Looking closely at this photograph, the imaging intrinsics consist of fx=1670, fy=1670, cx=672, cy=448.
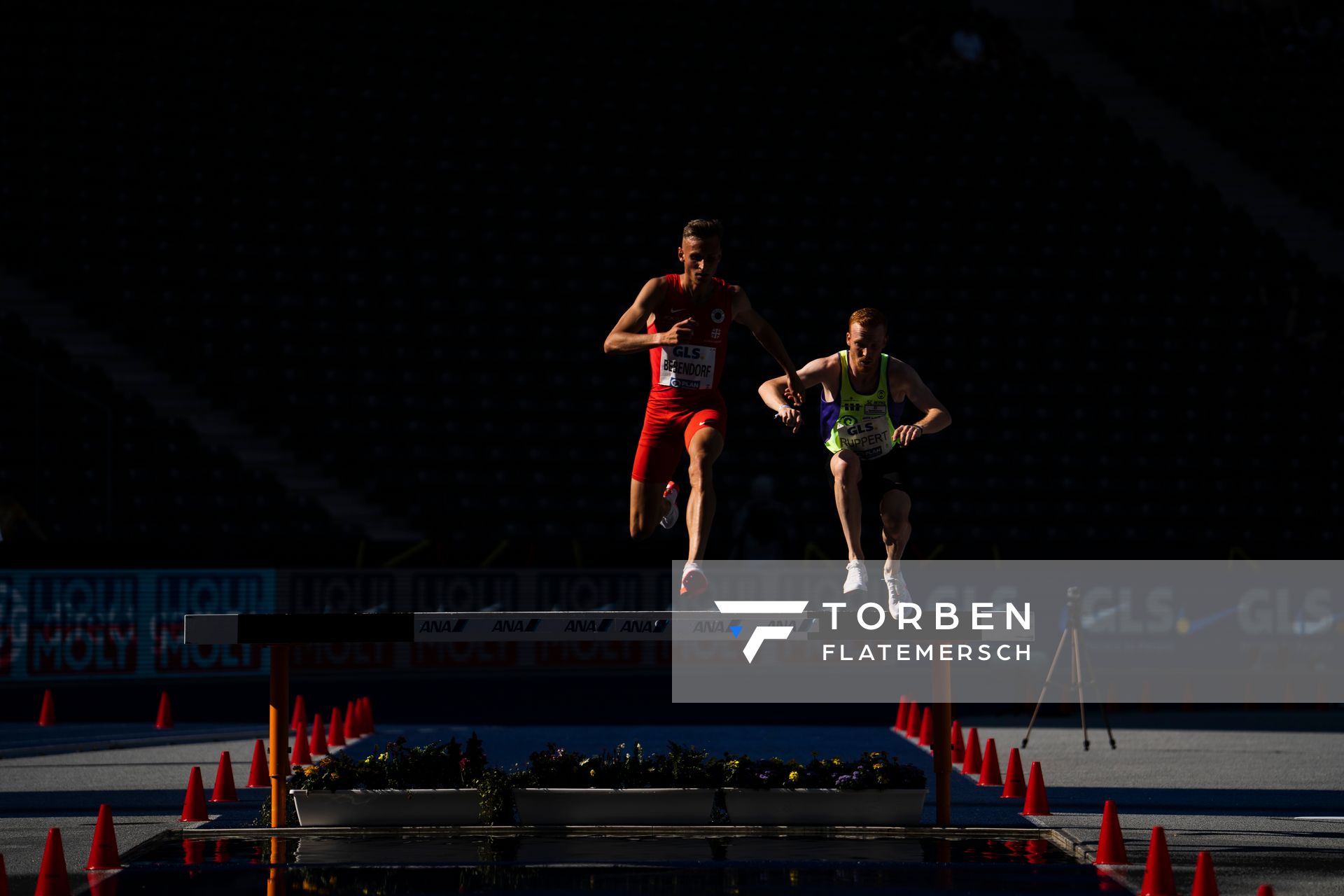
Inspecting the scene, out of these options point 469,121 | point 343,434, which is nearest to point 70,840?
point 343,434

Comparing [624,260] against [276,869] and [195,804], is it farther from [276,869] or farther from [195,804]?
[276,869]

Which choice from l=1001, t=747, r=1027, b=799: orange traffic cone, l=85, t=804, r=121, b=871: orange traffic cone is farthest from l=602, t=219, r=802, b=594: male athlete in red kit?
l=1001, t=747, r=1027, b=799: orange traffic cone

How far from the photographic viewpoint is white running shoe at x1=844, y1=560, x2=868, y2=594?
9.09 metres

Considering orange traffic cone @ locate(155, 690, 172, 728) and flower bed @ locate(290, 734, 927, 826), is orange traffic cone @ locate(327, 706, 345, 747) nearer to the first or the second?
orange traffic cone @ locate(155, 690, 172, 728)

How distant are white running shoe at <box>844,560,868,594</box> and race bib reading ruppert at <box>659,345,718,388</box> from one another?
50.5 inches

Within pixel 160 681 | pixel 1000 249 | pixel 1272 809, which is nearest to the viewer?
pixel 1272 809

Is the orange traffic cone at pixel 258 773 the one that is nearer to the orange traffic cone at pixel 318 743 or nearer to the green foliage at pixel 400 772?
the orange traffic cone at pixel 318 743

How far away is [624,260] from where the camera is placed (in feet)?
97.1

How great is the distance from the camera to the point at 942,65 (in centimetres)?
3356

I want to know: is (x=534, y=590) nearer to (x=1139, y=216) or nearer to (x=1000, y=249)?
(x=1000, y=249)

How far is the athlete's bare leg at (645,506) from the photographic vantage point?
349 inches

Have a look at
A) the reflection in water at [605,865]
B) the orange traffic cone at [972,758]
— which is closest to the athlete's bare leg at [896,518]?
the reflection in water at [605,865]

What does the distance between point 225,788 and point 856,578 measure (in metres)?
6.57

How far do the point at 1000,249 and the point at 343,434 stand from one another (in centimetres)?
1258
